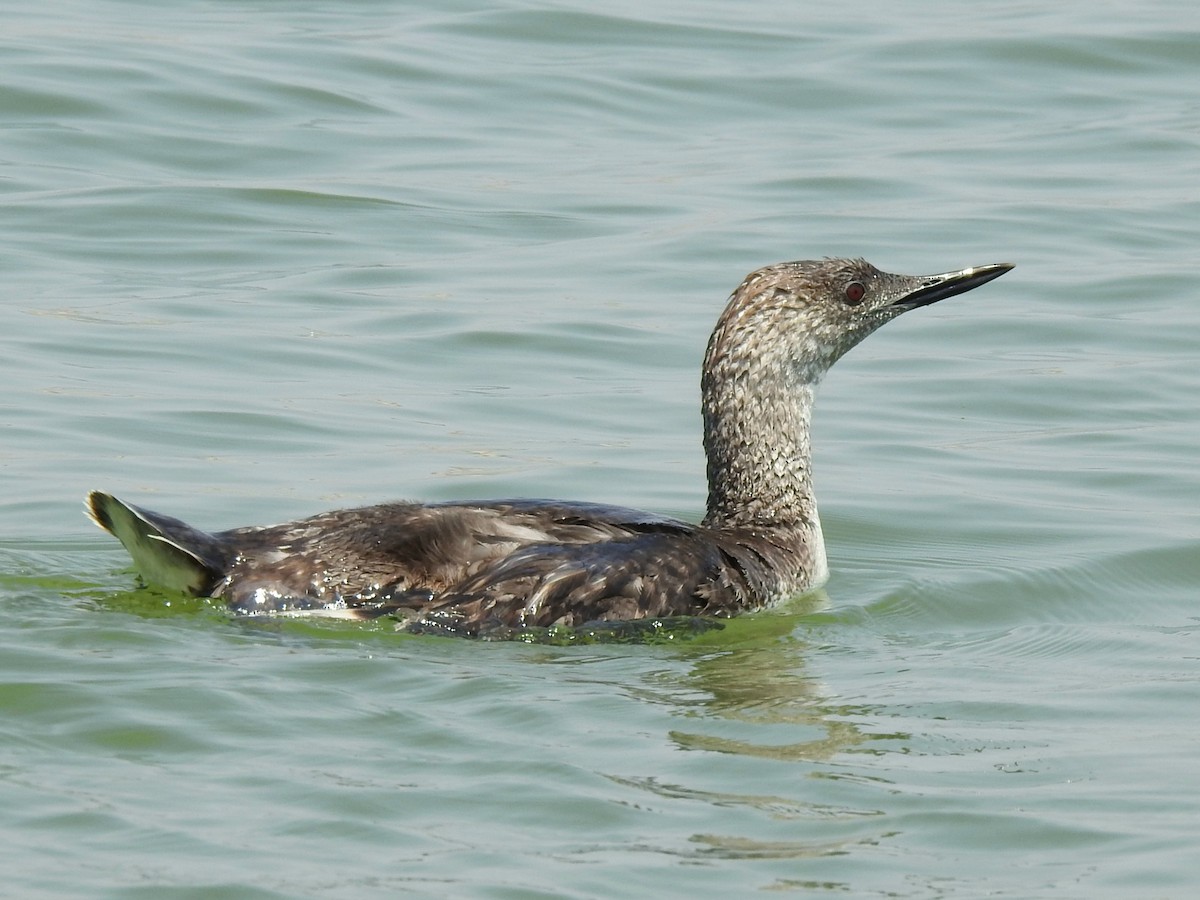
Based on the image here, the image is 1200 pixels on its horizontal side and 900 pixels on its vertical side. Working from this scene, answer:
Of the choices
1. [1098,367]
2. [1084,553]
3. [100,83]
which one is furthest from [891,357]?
[100,83]

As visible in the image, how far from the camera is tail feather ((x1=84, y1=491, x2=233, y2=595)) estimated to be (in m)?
7.58

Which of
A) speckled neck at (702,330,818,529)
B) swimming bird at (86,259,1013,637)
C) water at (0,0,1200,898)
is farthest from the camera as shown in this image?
speckled neck at (702,330,818,529)

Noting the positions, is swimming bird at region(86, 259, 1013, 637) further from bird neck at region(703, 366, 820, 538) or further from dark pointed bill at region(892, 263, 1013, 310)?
dark pointed bill at region(892, 263, 1013, 310)

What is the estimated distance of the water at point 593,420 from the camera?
618 cm

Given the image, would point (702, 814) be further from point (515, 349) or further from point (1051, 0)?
point (1051, 0)

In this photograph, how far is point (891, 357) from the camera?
13.4 m

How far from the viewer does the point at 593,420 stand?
11.6m

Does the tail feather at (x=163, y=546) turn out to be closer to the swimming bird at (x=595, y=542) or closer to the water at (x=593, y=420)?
the swimming bird at (x=595, y=542)

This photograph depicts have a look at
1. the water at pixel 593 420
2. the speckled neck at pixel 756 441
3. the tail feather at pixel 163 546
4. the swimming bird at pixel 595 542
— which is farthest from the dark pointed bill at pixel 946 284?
the tail feather at pixel 163 546

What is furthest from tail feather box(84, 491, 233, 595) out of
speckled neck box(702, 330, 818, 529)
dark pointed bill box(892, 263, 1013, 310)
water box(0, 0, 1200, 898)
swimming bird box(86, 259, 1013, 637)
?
dark pointed bill box(892, 263, 1013, 310)

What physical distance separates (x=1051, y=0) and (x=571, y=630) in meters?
15.7

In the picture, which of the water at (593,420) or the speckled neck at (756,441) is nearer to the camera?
the water at (593,420)

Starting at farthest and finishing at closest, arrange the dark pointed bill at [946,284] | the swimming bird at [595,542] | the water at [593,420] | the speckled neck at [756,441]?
the dark pointed bill at [946,284]
the speckled neck at [756,441]
the swimming bird at [595,542]
the water at [593,420]

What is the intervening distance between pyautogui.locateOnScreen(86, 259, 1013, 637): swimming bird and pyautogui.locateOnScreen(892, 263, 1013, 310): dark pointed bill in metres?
0.36
